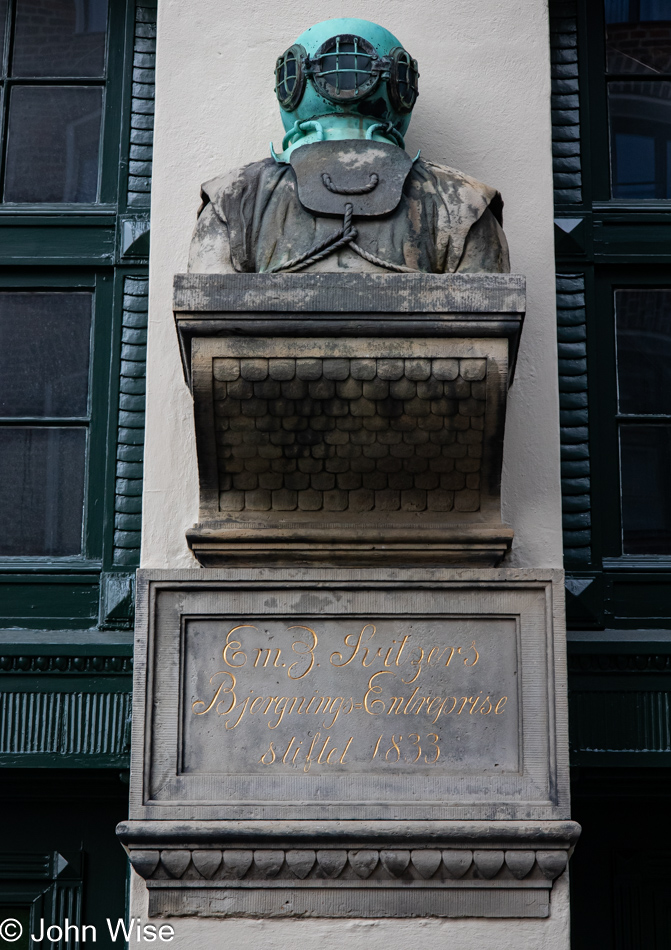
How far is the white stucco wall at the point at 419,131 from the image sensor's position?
3.84m

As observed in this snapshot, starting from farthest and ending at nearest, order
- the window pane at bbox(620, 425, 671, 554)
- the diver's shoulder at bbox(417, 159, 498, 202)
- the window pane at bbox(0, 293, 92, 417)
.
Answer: the window pane at bbox(0, 293, 92, 417), the window pane at bbox(620, 425, 671, 554), the diver's shoulder at bbox(417, 159, 498, 202)

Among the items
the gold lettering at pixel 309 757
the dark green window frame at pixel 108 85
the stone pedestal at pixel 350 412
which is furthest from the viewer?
the dark green window frame at pixel 108 85

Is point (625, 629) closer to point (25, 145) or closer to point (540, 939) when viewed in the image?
point (540, 939)

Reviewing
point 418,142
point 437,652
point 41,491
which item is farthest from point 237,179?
point 437,652

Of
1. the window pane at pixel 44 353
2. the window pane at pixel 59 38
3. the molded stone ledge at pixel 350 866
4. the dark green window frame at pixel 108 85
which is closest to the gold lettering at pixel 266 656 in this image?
the molded stone ledge at pixel 350 866

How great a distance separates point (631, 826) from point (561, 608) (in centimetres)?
94

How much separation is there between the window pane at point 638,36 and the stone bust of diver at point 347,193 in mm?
1112

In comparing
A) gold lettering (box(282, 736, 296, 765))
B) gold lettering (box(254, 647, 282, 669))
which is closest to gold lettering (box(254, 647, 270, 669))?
gold lettering (box(254, 647, 282, 669))

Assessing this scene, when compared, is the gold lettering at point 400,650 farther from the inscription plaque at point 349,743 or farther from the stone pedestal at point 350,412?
the stone pedestal at point 350,412

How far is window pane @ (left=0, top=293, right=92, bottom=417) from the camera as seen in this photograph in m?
4.19

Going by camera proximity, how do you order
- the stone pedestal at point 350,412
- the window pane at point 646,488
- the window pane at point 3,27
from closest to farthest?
the stone pedestal at point 350,412 < the window pane at point 646,488 < the window pane at point 3,27

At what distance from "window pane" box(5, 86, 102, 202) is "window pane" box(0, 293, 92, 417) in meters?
0.40

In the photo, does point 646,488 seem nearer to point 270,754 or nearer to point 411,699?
point 411,699

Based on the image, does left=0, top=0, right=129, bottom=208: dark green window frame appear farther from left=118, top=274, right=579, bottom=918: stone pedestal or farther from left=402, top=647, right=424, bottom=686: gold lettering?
left=402, top=647, right=424, bottom=686: gold lettering
